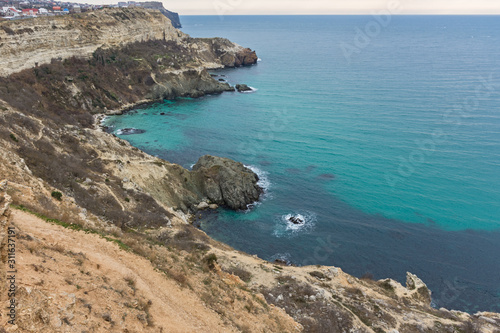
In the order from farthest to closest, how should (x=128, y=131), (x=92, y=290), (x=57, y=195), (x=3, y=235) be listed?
(x=128, y=131) < (x=57, y=195) < (x=92, y=290) < (x=3, y=235)

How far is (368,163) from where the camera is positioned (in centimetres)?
6406

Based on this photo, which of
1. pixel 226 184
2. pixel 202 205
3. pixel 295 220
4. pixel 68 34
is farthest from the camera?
pixel 68 34

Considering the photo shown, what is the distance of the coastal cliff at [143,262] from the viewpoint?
1498 centimetres

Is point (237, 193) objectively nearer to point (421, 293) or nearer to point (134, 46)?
point (421, 293)

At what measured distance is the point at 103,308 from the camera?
1447 centimetres

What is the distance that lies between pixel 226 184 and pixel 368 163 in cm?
2977

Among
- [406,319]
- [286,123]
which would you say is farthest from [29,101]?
[406,319]

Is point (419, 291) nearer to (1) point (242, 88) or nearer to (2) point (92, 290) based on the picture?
(2) point (92, 290)

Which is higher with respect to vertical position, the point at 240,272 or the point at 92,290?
the point at 92,290

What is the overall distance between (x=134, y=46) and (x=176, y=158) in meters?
80.1

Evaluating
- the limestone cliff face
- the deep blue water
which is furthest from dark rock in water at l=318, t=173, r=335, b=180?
the limestone cliff face

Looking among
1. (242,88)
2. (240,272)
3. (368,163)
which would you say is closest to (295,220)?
(240,272)

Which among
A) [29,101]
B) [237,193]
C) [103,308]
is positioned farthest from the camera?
[29,101]

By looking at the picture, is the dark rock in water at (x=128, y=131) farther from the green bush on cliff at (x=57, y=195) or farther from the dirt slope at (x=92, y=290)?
the dirt slope at (x=92, y=290)
